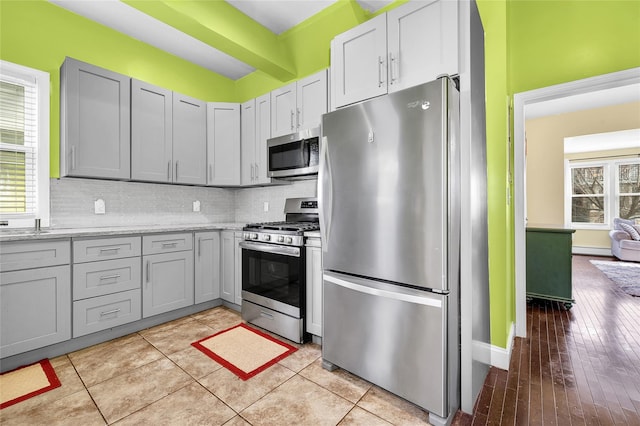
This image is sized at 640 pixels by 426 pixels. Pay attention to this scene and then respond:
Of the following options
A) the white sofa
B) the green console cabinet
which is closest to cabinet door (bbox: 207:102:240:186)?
the green console cabinet

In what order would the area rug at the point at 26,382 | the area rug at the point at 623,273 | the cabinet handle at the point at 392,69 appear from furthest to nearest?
the area rug at the point at 623,273 < the cabinet handle at the point at 392,69 < the area rug at the point at 26,382

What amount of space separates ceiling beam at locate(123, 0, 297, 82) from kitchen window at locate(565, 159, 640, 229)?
26.7ft

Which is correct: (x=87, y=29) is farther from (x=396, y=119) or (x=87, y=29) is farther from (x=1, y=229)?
(x=396, y=119)

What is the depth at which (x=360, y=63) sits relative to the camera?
2076 millimetres

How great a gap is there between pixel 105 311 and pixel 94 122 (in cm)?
174

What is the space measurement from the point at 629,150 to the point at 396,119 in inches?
343

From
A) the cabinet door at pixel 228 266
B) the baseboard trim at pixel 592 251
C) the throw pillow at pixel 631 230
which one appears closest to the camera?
the cabinet door at pixel 228 266

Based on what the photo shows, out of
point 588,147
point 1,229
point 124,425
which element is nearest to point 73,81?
point 1,229

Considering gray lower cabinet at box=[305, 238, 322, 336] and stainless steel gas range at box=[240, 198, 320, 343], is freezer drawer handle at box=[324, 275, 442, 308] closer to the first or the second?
gray lower cabinet at box=[305, 238, 322, 336]

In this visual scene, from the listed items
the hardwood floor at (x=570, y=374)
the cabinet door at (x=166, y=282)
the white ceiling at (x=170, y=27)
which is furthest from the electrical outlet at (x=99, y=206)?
the hardwood floor at (x=570, y=374)

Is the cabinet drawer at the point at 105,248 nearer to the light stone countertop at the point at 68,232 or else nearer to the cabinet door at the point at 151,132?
the light stone countertop at the point at 68,232

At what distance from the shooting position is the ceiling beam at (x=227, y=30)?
2.32 m

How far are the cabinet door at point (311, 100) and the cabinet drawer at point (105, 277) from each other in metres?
2.12

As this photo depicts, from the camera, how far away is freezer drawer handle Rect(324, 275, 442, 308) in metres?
1.56
